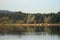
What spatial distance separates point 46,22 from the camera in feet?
39.7

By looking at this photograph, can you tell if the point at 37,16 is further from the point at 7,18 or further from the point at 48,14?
the point at 7,18

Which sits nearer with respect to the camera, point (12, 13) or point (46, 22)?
point (12, 13)

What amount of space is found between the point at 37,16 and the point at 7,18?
1.43 m

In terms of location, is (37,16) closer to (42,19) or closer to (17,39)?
(42,19)

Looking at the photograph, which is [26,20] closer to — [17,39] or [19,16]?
[19,16]

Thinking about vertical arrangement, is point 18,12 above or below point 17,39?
above

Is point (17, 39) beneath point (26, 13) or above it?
beneath

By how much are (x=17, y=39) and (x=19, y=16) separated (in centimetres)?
276

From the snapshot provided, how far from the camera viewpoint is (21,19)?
37.6ft

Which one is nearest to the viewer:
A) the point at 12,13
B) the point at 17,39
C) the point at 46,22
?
the point at 17,39

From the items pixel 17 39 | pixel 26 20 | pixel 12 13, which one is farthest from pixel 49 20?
pixel 17 39

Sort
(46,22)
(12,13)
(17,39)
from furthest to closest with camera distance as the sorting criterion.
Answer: (46,22) < (12,13) < (17,39)

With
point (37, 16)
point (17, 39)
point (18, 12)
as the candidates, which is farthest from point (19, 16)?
point (17, 39)

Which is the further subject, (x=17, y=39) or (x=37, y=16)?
(x=37, y=16)
